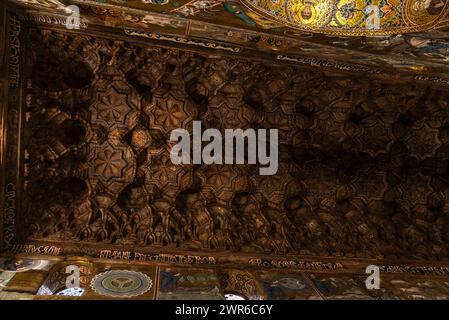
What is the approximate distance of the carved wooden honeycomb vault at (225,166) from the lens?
22.3 feet

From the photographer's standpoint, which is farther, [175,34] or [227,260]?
[227,260]

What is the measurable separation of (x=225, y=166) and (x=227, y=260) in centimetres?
207

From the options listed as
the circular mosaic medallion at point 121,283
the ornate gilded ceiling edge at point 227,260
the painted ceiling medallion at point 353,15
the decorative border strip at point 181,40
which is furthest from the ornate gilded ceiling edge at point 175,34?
the circular mosaic medallion at point 121,283

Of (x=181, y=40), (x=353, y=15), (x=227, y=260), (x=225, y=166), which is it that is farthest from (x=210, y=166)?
(x=353, y=15)

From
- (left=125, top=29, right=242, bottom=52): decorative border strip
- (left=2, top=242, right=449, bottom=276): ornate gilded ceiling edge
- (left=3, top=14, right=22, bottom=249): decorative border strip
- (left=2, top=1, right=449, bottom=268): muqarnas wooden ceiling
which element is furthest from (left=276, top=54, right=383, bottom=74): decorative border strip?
(left=3, top=14, right=22, bottom=249): decorative border strip

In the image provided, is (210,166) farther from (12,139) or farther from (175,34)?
(12,139)

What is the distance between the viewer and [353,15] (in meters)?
5.71

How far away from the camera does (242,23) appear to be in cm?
583

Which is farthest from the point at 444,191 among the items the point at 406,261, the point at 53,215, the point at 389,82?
the point at 53,215

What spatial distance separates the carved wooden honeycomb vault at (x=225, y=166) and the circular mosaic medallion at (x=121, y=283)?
81 centimetres

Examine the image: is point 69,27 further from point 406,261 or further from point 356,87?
point 406,261

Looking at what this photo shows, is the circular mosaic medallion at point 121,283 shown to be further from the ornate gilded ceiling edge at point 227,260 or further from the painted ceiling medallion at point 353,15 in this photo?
the painted ceiling medallion at point 353,15

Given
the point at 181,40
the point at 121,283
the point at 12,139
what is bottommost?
the point at 121,283

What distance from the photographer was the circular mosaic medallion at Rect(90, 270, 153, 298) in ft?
18.1
